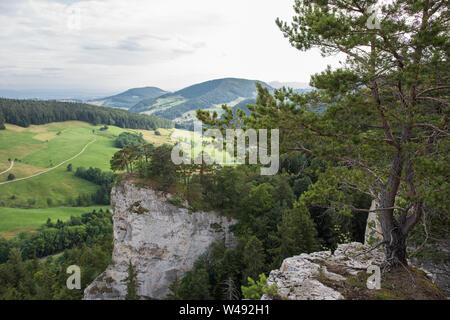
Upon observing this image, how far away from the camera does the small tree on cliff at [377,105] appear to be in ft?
24.2

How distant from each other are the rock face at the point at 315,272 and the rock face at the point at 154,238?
18709mm

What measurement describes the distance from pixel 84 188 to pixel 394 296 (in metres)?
117

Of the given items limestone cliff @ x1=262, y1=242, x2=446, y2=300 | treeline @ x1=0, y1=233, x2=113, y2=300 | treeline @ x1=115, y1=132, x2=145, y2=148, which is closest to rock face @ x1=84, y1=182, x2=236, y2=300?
treeline @ x1=0, y1=233, x2=113, y2=300

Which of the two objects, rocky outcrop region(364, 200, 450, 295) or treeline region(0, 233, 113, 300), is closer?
rocky outcrop region(364, 200, 450, 295)

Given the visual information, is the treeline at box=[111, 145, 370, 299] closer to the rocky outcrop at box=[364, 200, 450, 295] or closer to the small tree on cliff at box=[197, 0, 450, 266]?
the rocky outcrop at box=[364, 200, 450, 295]

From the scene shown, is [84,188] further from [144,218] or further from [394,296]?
[394,296]

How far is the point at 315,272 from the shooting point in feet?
33.2

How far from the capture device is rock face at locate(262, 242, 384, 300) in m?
8.73

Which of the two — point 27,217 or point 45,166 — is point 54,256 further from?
point 45,166

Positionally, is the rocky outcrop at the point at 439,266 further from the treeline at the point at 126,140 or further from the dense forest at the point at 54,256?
the treeline at the point at 126,140

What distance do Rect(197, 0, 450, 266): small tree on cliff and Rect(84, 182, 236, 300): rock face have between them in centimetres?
2116

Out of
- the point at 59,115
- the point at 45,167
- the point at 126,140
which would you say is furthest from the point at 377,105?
the point at 59,115

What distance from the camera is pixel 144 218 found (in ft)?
95.9
